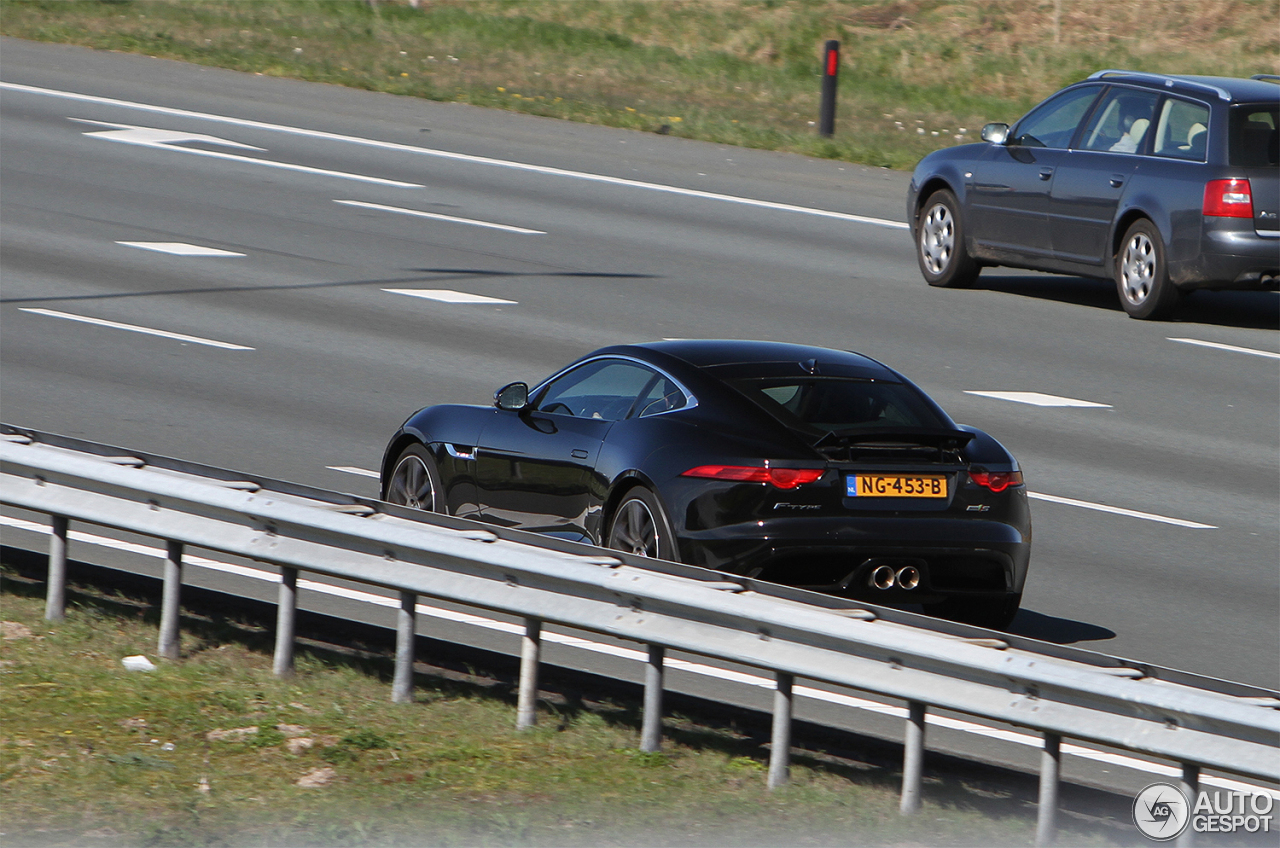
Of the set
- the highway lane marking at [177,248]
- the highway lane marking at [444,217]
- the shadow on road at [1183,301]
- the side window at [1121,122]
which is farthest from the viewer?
the highway lane marking at [444,217]

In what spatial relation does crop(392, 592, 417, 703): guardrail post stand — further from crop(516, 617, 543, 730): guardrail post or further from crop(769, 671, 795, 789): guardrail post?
crop(769, 671, 795, 789): guardrail post

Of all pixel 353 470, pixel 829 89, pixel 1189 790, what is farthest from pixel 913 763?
pixel 829 89

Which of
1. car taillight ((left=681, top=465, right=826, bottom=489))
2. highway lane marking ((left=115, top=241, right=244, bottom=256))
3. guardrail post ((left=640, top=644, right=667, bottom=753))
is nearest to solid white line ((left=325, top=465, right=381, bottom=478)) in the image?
car taillight ((left=681, top=465, right=826, bottom=489))

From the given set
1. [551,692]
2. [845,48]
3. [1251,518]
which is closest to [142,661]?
A: [551,692]

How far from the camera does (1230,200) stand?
16047mm

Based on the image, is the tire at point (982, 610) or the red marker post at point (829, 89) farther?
the red marker post at point (829, 89)

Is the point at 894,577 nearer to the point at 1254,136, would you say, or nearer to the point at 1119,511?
the point at 1119,511

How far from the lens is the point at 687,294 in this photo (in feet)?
55.8

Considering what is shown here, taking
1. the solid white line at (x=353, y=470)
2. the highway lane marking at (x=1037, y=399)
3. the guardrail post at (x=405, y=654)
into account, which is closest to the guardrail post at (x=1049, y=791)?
the guardrail post at (x=405, y=654)

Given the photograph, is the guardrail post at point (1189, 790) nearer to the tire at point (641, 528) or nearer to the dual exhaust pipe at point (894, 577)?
the dual exhaust pipe at point (894, 577)

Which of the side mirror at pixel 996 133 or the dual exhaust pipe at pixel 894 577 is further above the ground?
the side mirror at pixel 996 133

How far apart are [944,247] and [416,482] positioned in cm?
968

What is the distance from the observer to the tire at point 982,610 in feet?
27.1

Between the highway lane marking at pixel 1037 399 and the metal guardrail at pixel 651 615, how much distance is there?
738cm
